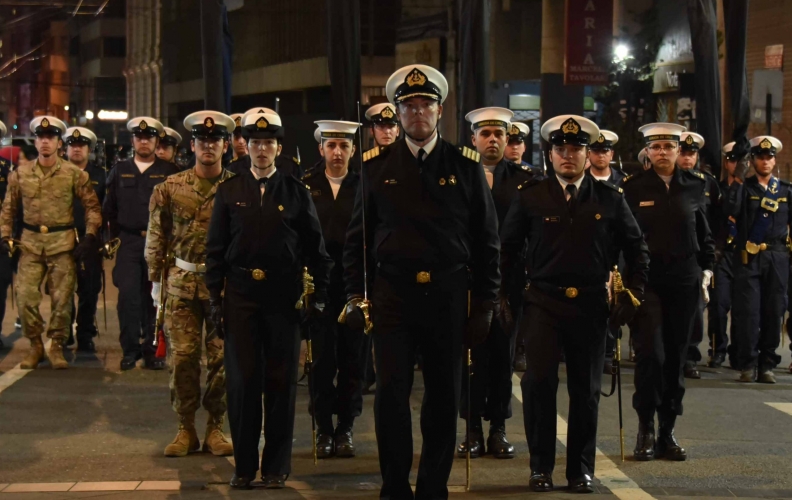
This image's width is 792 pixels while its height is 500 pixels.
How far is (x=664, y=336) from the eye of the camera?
27.5ft

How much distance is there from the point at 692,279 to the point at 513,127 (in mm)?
2135

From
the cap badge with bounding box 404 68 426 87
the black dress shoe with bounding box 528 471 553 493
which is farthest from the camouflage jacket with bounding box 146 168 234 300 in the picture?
the black dress shoe with bounding box 528 471 553 493

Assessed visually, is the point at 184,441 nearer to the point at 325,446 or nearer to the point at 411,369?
the point at 325,446

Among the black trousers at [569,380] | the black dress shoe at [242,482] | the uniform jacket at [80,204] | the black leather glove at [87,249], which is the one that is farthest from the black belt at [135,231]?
the black trousers at [569,380]

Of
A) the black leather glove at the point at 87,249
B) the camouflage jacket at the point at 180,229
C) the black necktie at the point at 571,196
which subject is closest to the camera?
the black necktie at the point at 571,196

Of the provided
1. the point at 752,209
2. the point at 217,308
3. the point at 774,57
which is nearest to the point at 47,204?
the point at 217,308

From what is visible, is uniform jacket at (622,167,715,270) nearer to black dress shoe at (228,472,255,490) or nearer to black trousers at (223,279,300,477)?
black trousers at (223,279,300,477)

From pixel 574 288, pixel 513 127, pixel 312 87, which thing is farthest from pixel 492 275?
pixel 312 87

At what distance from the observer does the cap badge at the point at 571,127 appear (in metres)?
7.30

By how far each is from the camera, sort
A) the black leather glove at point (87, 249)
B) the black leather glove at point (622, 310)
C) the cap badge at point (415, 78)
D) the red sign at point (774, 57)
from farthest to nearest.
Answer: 1. the red sign at point (774, 57)
2. the black leather glove at point (87, 249)
3. the black leather glove at point (622, 310)
4. the cap badge at point (415, 78)

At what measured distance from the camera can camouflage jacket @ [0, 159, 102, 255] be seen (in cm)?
1138

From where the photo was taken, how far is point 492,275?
6523 mm

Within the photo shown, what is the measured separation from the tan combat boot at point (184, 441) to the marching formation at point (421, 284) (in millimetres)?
14

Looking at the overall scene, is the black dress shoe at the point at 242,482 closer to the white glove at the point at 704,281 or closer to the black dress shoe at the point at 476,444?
the black dress shoe at the point at 476,444
